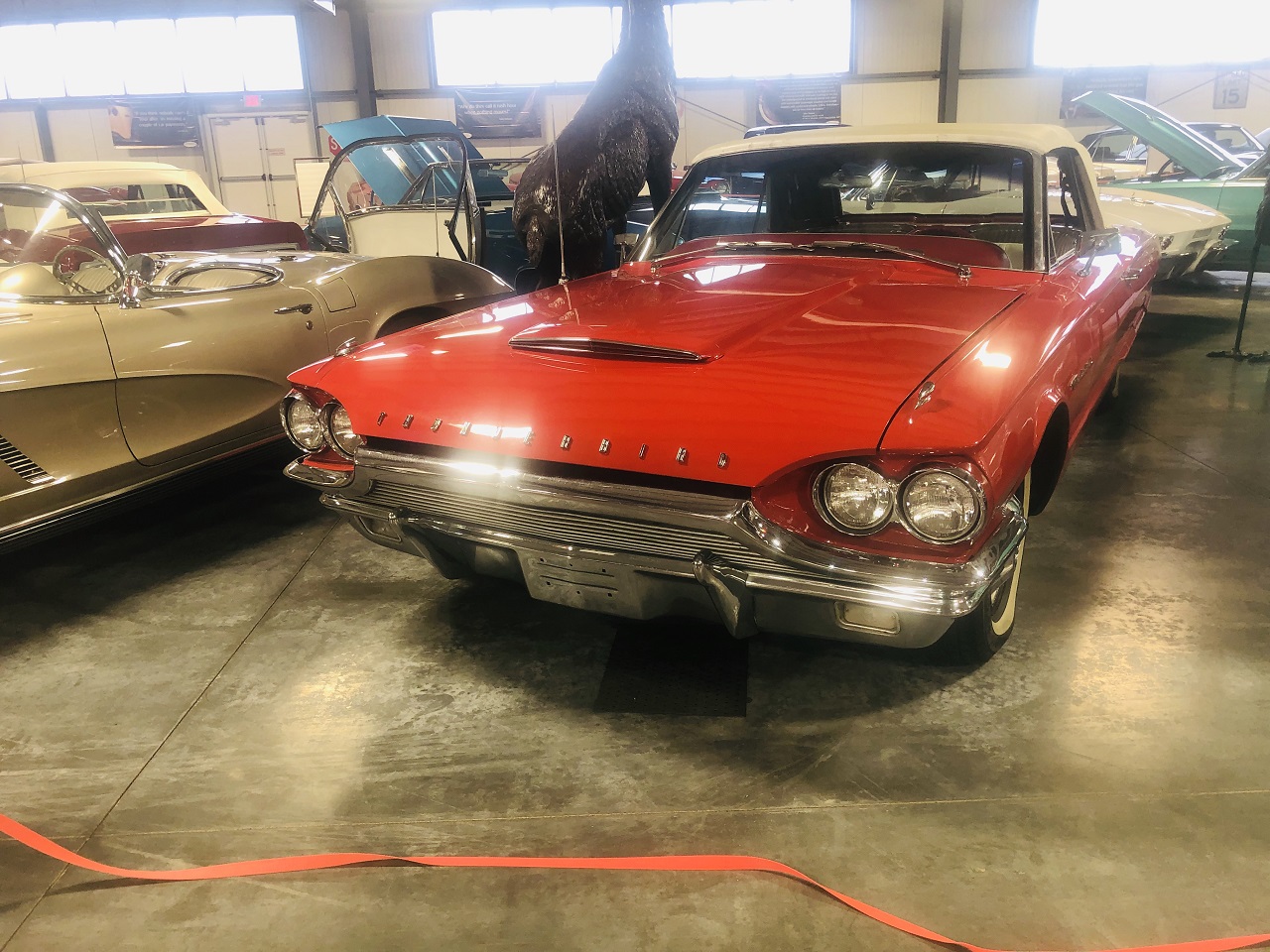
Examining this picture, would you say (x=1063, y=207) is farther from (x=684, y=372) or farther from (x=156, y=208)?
(x=156, y=208)

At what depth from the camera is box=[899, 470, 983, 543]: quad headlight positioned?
1626 mm

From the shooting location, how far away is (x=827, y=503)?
1.71 metres

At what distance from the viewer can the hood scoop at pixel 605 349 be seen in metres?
1.90

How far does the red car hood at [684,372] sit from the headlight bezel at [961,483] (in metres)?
0.12

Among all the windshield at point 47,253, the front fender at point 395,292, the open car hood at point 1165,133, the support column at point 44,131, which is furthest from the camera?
the support column at point 44,131

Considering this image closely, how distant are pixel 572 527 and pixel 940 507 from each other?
2.39 ft

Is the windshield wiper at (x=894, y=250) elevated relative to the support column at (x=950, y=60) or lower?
lower

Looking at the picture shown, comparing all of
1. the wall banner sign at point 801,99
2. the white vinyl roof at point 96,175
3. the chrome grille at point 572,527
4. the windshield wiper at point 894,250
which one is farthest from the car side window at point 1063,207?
the wall banner sign at point 801,99

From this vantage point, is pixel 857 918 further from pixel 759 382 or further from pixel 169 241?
pixel 169 241

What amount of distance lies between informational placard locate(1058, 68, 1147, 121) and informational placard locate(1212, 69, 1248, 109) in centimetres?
113

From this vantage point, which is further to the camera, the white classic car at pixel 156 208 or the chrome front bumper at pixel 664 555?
the white classic car at pixel 156 208

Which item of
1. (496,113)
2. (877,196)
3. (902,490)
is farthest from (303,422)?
(496,113)

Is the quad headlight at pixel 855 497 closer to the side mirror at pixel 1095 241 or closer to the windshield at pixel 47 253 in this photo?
the side mirror at pixel 1095 241

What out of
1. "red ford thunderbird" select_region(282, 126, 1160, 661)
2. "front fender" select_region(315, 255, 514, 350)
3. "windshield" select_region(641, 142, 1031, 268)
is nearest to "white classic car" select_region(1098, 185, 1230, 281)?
"windshield" select_region(641, 142, 1031, 268)
